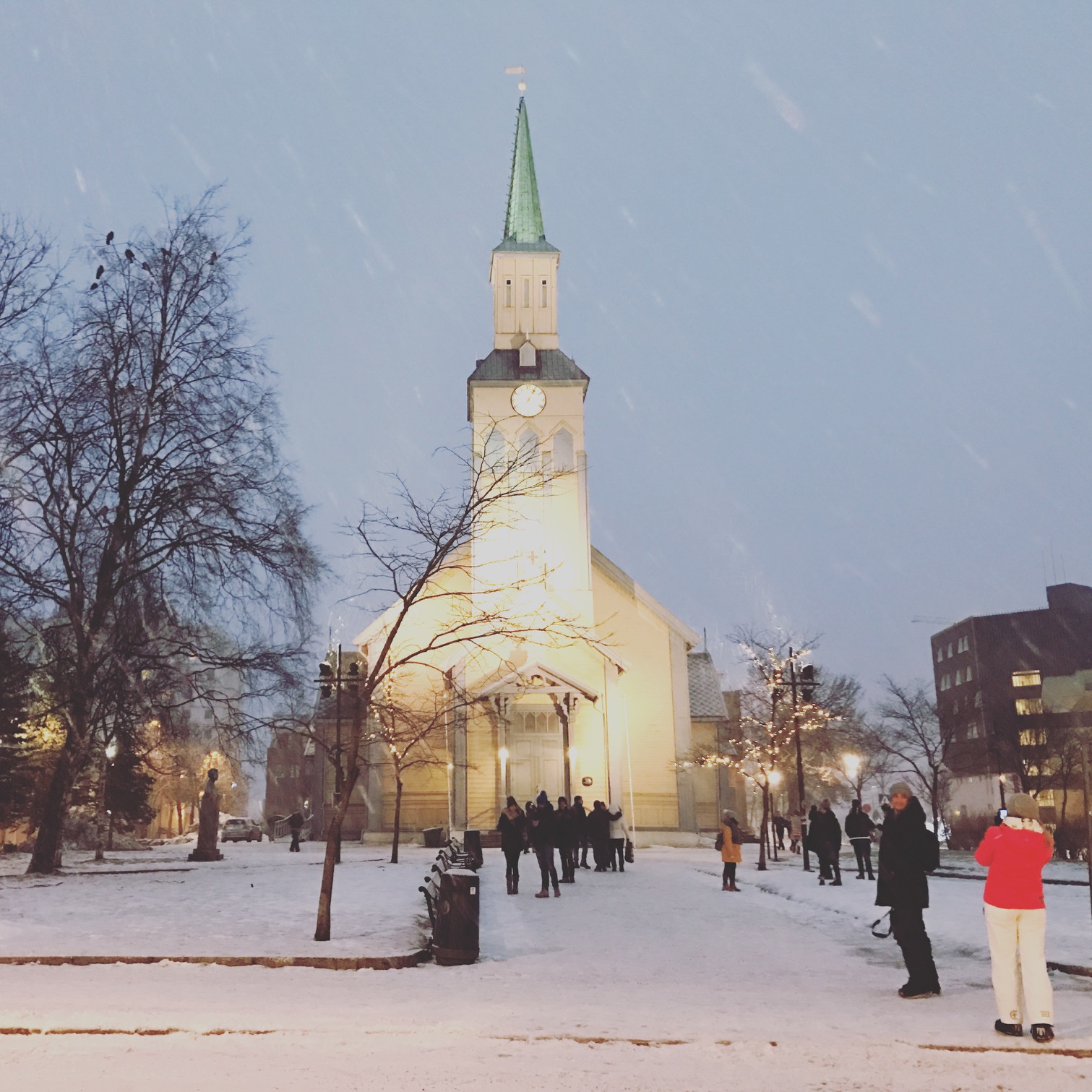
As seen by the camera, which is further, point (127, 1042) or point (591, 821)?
point (591, 821)

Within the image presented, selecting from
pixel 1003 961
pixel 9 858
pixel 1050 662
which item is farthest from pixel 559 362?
pixel 1050 662

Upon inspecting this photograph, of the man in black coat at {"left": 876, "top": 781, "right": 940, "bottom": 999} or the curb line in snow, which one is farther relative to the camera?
the curb line in snow

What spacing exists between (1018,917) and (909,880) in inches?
67.7

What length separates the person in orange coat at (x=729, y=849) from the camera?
2056 centimetres

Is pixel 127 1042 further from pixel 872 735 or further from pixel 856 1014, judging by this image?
pixel 872 735

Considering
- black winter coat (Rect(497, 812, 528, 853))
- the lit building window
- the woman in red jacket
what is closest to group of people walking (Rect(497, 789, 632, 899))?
black winter coat (Rect(497, 812, 528, 853))

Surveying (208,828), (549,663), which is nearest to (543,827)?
(208,828)

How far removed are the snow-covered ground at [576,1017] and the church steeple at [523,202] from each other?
34.6m

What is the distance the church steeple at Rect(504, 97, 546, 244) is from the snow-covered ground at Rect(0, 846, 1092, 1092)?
1364 inches

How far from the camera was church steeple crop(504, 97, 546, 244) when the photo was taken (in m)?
44.9

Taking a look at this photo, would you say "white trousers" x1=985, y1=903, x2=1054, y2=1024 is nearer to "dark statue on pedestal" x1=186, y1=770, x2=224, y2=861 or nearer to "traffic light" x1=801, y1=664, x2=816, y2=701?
"traffic light" x1=801, y1=664, x2=816, y2=701

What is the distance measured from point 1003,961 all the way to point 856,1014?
1.34 meters

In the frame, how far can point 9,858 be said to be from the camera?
29656 mm

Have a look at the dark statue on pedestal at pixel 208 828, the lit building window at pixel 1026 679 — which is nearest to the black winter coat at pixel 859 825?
the dark statue on pedestal at pixel 208 828
